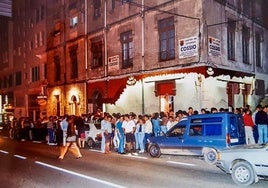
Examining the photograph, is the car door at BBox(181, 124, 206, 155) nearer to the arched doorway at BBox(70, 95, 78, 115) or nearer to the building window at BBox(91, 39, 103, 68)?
the building window at BBox(91, 39, 103, 68)

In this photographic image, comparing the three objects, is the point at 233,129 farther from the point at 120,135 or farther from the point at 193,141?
the point at 120,135

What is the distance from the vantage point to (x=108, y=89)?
25.2 metres

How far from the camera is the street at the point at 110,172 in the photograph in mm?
9375

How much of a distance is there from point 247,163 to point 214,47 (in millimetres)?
11441

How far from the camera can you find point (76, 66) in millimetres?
30047

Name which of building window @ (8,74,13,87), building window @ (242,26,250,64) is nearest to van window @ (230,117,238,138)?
building window @ (242,26,250,64)

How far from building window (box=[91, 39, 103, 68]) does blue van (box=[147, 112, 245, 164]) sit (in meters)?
14.7

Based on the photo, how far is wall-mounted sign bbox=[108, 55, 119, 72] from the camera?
82.0 ft

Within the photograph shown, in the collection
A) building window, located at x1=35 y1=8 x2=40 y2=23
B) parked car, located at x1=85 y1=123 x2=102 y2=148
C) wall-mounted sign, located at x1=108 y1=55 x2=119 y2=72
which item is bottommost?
parked car, located at x1=85 y1=123 x2=102 y2=148

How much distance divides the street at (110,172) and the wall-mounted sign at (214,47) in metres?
7.35

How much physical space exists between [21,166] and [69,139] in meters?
2.21

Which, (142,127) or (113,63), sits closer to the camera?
(142,127)

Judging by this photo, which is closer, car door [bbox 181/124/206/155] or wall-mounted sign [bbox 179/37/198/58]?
car door [bbox 181/124/206/155]

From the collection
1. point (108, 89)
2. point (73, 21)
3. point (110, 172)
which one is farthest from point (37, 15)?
point (110, 172)
